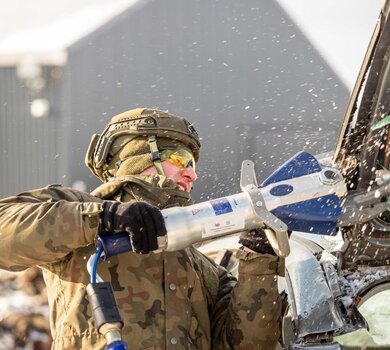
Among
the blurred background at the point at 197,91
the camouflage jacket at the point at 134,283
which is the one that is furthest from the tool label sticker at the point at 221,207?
the blurred background at the point at 197,91

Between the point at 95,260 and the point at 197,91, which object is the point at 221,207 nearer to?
the point at 95,260

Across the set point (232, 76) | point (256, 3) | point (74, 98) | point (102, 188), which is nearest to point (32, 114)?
point (74, 98)

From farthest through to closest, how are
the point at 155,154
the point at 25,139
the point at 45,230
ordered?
the point at 25,139, the point at 155,154, the point at 45,230

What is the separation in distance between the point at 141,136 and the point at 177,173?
211 mm

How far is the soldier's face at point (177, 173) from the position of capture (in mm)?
3139

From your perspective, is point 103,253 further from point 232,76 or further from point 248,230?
point 232,76

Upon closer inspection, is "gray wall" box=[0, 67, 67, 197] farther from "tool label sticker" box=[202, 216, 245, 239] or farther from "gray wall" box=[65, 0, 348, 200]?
"tool label sticker" box=[202, 216, 245, 239]

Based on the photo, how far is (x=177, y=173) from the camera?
315cm

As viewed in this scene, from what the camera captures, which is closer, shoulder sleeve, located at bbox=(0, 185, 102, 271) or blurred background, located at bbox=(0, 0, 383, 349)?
shoulder sleeve, located at bbox=(0, 185, 102, 271)

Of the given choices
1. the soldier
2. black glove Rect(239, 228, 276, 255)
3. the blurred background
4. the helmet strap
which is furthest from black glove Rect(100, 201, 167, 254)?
the blurred background

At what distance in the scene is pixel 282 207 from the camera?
276cm

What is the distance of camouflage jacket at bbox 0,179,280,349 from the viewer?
2.68m

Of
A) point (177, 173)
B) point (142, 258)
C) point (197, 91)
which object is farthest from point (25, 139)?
point (142, 258)

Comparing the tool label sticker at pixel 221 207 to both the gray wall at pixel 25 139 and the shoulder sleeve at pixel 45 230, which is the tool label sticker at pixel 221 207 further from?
the gray wall at pixel 25 139
